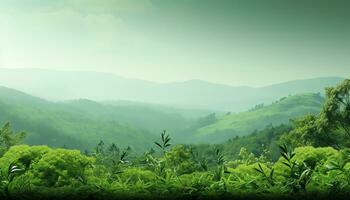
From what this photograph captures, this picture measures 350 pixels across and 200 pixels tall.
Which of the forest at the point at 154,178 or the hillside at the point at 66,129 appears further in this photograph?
the hillside at the point at 66,129

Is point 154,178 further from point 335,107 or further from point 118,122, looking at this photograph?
point 118,122

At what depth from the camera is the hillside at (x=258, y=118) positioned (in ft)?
397

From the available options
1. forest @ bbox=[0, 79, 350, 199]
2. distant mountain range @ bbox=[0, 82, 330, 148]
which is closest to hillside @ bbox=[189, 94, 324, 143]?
distant mountain range @ bbox=[0, 82, 330, 148]

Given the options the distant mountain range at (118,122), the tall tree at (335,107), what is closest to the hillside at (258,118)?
the distant mountain range at (118,122)

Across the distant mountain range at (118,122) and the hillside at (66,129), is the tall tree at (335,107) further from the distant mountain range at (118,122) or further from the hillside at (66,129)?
the hillside at (66,129)

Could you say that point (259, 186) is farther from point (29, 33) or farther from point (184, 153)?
point (29, 33)

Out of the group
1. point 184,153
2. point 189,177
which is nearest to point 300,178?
point 189,177

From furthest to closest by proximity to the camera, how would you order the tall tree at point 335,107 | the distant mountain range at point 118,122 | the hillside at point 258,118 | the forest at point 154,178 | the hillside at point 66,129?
the hillside at point 258,118
the distant mountain range at point 118,122
the hillside at point 66,129
the tall tree at point 335,107
the forest at point 154,178

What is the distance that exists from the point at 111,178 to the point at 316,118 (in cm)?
2209

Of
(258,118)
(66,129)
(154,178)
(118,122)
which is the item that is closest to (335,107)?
(154,178)

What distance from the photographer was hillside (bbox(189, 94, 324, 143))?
121 m

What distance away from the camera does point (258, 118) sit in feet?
408

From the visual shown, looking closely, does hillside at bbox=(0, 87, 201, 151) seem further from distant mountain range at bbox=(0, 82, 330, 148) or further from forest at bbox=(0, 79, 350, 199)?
forest at bbox=(0, 79, 350, 199)

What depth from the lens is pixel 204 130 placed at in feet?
437
